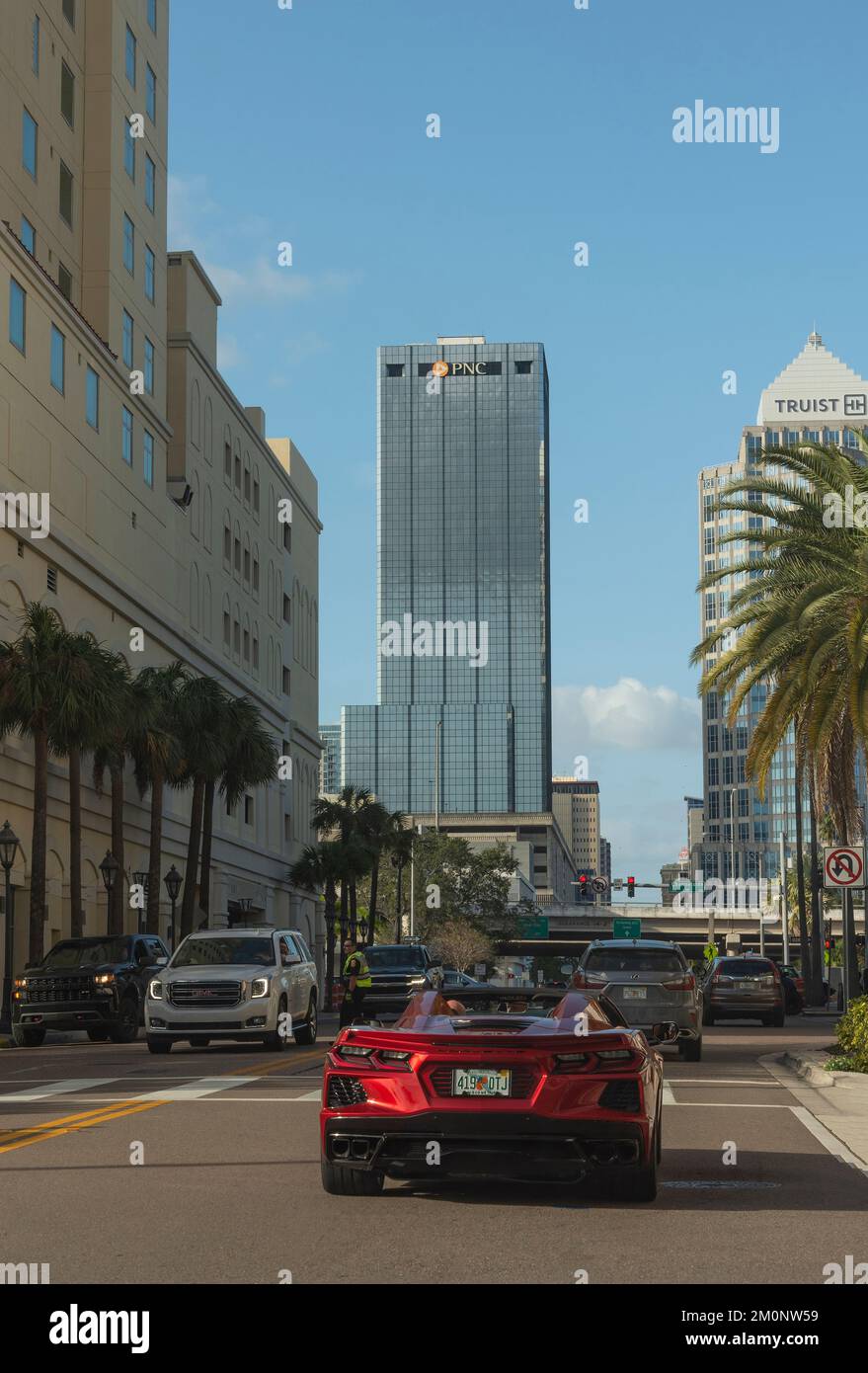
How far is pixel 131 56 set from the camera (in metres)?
64.2

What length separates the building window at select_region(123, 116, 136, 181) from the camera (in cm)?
6291

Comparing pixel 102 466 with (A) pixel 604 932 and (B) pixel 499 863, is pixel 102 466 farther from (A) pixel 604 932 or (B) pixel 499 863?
(A) pixel 604 932

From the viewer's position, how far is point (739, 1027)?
3994cm

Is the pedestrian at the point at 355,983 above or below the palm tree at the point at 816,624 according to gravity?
below

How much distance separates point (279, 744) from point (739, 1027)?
52151 mm

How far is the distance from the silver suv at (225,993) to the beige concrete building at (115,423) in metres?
21.4

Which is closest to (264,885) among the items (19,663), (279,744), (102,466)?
(279,744)

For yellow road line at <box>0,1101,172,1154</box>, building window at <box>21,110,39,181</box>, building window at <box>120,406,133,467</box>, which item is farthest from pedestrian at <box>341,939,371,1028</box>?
building window at <box>120,406,133,467</box>

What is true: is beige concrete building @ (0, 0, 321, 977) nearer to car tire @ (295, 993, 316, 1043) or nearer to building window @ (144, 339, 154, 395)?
building window @ (144, 339, 154, 395)

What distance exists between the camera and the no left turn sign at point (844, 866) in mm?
24188

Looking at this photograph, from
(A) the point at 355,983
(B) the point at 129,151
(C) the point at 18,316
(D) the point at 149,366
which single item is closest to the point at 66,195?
(B) the point at 129,151

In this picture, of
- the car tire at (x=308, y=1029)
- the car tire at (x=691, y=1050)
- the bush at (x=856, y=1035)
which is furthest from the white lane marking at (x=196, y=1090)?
the bush at (x=856, y=1035)

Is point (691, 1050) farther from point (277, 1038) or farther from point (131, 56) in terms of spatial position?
point (131, 56)

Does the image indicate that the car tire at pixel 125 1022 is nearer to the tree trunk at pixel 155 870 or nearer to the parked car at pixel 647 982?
the parked car at pixel 647 982
